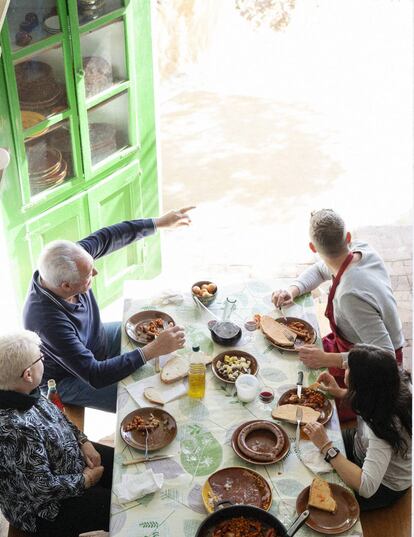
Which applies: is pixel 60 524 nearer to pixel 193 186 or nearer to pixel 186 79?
pixel 193 186

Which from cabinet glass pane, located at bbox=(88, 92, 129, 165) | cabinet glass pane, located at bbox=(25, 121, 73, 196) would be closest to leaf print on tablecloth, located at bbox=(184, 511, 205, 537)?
cabinet glass pane, located at bbox=(25, 121, 73, 196)

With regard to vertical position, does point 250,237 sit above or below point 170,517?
below

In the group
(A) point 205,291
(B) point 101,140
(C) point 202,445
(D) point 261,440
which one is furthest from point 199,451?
(B) point 101,140

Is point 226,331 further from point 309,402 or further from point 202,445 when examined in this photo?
point 202,445

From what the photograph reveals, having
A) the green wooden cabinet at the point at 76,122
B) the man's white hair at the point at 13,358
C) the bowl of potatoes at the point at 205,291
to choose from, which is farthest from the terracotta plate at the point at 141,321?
the green wooden cabinet at the point at 76,122

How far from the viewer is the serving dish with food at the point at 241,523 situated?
2361 millimetres

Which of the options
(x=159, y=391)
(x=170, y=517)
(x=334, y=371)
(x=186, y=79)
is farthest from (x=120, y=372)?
(x=186, y=79)

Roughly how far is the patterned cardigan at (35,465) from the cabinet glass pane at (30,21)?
6.60 ft

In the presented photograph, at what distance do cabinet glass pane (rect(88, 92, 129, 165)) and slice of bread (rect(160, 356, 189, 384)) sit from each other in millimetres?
1821

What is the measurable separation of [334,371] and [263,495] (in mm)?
1008

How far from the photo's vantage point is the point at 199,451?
2738mm

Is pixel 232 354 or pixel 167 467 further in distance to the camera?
pixel 232 354

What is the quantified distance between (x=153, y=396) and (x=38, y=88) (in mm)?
2016

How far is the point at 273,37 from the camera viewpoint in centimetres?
1004
